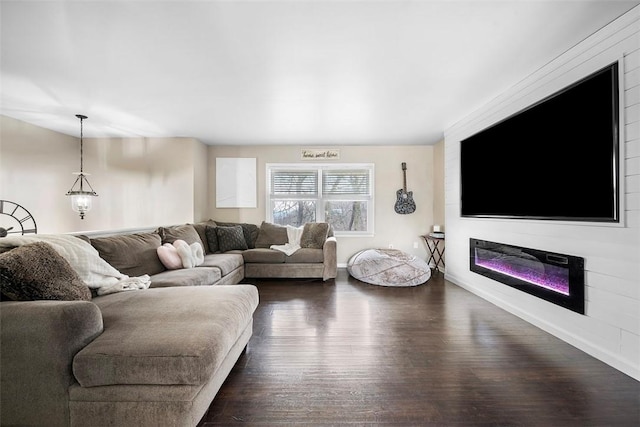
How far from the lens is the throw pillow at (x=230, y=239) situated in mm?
4414

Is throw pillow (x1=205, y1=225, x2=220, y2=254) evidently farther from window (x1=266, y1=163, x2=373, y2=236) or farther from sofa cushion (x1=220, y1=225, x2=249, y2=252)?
window (x1=266, y1=163, x2=373, y2=236)

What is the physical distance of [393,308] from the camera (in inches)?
117

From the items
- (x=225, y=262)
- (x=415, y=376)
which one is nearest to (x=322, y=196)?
(x=225, y=262)

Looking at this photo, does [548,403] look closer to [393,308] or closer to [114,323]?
[393,308]

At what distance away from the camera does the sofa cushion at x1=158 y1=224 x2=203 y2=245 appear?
10.7 feet

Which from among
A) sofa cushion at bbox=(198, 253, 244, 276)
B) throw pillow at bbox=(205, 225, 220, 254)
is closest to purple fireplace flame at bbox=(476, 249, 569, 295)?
sofa cushion at bbox=(198, 253, 244, 276)

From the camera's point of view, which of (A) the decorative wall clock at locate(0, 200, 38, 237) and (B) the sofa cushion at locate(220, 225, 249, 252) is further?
(B) the sofa cushion at locate(220, 225, 249, 252)

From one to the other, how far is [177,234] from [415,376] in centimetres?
304

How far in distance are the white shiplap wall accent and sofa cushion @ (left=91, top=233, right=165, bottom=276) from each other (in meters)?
3.75

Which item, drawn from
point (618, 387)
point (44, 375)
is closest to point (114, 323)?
point (44, 375)

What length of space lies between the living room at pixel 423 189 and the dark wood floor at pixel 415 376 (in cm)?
39

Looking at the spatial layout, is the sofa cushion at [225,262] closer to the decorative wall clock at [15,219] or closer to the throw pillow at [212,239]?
the throw pillow at [212,239]

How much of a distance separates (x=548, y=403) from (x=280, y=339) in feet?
5.80

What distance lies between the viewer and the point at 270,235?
4.81m
